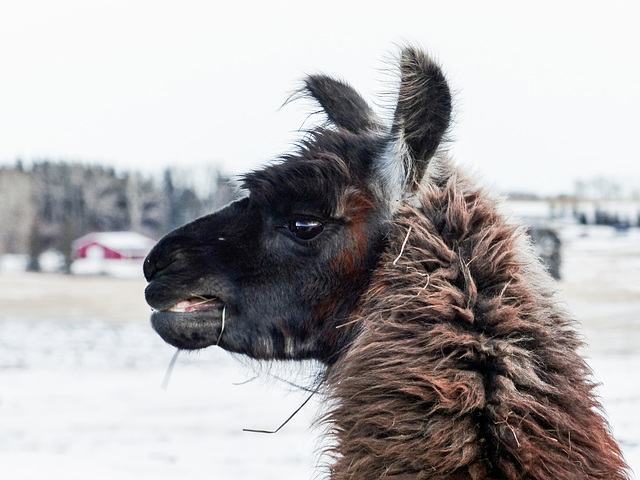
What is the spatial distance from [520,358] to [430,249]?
474 mm

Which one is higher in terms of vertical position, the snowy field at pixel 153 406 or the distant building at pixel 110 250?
the snowy field at pixel 153 406

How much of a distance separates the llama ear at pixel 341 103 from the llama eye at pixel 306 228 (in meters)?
0.65

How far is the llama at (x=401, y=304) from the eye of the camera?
6.71ft

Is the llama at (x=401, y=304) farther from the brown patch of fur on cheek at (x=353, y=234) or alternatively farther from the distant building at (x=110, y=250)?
the distant building at (x=110, y=250)

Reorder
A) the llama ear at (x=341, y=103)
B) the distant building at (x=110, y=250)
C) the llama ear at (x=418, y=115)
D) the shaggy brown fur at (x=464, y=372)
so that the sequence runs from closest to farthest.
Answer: the shaggy brown fur at (x=464, y=372)
the llama ear at (x=418, y=115)
the llama ear at (x=341, y=103)
the distant building at (x=110, y=250)

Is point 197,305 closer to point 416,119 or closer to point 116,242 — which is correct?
point 416,119

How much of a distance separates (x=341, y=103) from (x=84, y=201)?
284 feet

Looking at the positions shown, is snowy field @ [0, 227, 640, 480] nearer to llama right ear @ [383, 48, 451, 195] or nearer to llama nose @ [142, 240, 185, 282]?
llama nose @ [142, 240, 185, 282]

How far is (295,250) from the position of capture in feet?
8.66

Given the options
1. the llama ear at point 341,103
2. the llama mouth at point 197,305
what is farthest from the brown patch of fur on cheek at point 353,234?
the llama ear at point 341,103

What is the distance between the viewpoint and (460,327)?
2.20 meters

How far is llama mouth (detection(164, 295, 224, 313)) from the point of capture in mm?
2688

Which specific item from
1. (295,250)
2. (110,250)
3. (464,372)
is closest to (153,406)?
(295,250)

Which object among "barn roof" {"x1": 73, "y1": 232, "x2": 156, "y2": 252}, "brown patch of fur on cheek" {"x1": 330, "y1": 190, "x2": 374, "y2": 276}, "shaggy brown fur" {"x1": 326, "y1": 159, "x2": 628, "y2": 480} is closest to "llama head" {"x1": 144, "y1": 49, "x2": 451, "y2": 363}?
"brown patch of fur on cheek" {"x1": 330, "y1": 190, "x2": 374, "y2": 276}
